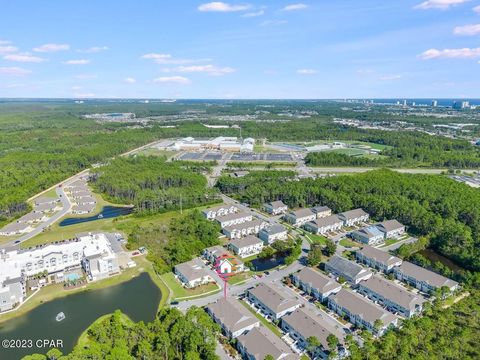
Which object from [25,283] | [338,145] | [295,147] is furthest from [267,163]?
[25,283]

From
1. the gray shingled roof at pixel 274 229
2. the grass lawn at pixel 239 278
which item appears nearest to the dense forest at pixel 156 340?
the grass lawn at pixel 239 278

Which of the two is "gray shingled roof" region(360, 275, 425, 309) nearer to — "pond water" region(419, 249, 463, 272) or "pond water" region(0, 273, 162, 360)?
"pond water" region(419, 249, 463, 272)

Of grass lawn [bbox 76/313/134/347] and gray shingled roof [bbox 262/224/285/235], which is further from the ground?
gray shingled roof [bbox 262/224/285/235]

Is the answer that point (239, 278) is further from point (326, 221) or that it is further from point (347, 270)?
point (326, 221)

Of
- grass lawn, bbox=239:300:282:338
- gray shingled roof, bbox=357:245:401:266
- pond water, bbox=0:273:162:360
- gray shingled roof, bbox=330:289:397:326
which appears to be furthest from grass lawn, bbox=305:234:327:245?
pond water, bbox=0:273:162:360

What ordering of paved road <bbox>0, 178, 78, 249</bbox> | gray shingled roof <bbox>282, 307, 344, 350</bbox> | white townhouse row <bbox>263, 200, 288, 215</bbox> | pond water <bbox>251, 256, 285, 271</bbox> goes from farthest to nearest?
white townhouse row <bbox>263, 200, 288, 215</bbox>, paved road <bbox>0, 178, 78, 249</bbox>, pond water <bbox>251, 256, 285, 271</bbox>, gray shingled roof <bbox>282, 307, 344, 350</bbox>

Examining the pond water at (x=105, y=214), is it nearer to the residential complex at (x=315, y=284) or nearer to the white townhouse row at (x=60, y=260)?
the white townhouse row at (x=60, y=260)
